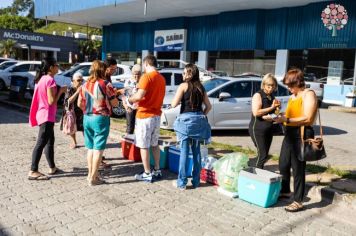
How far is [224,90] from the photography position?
1001 centimetres

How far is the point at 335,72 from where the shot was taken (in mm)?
20312

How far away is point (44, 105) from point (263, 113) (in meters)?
3.14

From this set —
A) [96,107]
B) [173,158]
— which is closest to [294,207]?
[173,158]

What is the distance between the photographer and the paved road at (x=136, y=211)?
4.32m

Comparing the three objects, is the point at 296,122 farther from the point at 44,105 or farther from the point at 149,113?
the point at 44,105

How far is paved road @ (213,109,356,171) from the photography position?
7718 mm

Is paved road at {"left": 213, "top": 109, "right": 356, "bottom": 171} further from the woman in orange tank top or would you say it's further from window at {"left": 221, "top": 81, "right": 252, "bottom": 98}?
the woman in orange tank top

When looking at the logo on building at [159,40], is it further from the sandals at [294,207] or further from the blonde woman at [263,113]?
the sandals at [294,207]

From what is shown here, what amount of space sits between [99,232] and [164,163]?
8.59ft

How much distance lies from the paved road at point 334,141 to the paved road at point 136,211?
8.53 feet

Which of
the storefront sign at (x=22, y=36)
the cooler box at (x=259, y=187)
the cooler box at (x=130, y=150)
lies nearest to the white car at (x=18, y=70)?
the cooler box at (x=130, y=150)

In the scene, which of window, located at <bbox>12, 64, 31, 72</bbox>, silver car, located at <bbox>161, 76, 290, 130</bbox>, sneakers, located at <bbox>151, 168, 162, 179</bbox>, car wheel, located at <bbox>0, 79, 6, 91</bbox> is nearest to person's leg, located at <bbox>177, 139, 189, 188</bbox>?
sneakers, located at <bbox>151, 168, 162, 179</bbox>

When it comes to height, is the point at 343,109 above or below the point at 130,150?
below

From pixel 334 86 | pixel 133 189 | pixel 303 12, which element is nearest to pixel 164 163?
pixel 133 189
